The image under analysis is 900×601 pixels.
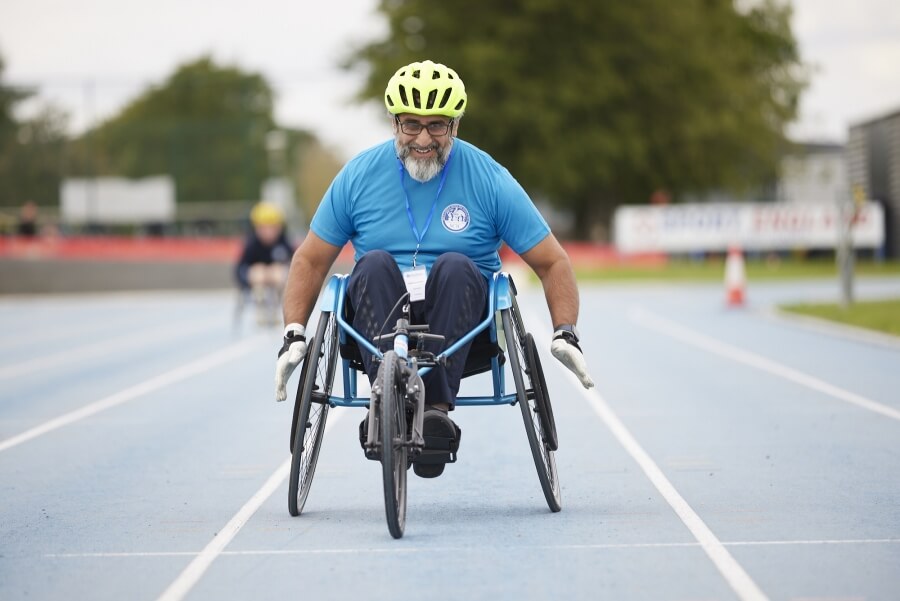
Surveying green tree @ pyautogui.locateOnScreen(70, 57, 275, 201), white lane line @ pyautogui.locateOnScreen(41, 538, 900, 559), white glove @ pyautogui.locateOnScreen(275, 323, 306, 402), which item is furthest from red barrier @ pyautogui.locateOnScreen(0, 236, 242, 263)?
white lane line @ pyautogui.locateOnScreen(41, 538, 900, 559)

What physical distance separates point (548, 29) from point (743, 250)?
10.8 metres

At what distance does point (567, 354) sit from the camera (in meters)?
6.54

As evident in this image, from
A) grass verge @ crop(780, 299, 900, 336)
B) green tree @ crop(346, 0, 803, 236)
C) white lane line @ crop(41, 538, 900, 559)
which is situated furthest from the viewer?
green tree @ crop(346, 0, 803, 236)

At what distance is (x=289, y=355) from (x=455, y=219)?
0.91 m

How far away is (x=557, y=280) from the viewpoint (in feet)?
22.1

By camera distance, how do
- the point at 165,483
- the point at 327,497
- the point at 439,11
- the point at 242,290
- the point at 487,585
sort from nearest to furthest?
the point at 487,585 < the point at 327,497 < the point at 165,483 < the point at 242,290 < the point at 439,11

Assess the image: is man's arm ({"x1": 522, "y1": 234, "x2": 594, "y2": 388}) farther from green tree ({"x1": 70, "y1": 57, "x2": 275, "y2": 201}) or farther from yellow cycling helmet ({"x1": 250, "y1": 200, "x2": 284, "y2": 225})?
green tree ({"x1": 70, "y1": 57, "x2": 275, "y2": 201})

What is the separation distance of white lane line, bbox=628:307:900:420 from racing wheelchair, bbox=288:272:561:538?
4.45 m

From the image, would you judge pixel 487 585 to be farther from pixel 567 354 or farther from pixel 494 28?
pixel 494 28

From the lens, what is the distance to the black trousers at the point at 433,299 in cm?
641

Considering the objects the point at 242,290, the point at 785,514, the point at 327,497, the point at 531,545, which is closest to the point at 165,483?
the point at 327,497

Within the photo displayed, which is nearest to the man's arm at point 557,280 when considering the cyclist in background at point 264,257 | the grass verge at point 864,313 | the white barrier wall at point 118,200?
the grass verge at point 864,313

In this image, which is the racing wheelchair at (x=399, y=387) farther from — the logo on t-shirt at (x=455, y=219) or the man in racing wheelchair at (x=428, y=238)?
the logo on t-shirt at (x=455, y=219)

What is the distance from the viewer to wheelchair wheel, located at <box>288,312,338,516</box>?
629 cm
